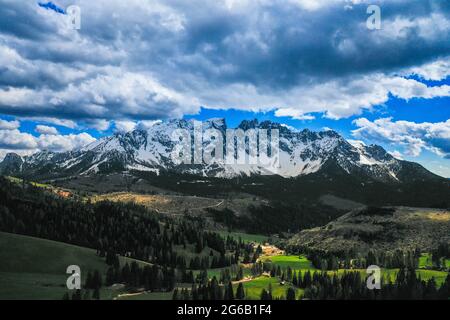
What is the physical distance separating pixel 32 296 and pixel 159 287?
56.4 m
